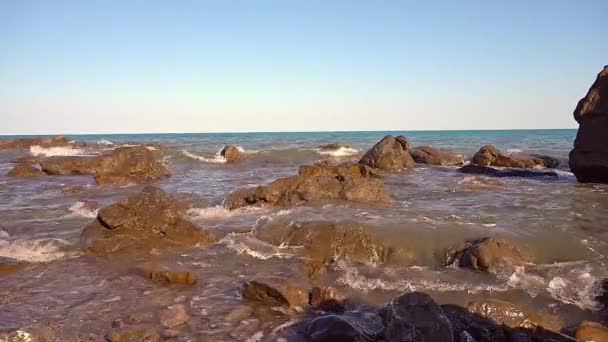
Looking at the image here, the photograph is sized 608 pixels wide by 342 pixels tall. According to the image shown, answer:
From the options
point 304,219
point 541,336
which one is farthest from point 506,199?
point 541,336

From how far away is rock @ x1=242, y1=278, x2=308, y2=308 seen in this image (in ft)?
18.4

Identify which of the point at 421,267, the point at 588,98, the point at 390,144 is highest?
the point at 588,98

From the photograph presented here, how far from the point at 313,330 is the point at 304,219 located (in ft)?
17.0

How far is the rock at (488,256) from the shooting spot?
6.98 m

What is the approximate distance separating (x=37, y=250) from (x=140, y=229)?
1.82 metres

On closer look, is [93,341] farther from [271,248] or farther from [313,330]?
[271,248]

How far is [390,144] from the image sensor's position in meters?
21.8

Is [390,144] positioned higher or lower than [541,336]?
higher

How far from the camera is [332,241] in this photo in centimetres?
833

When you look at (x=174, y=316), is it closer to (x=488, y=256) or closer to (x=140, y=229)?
(x=140, y=229)

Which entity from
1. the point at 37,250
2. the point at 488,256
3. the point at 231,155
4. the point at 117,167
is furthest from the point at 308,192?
the point at 231,155

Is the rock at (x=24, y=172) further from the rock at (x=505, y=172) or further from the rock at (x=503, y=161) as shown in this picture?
the rock at (x=503, y=161)

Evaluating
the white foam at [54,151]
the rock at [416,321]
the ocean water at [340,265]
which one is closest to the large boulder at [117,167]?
the ocean water at [340,265]

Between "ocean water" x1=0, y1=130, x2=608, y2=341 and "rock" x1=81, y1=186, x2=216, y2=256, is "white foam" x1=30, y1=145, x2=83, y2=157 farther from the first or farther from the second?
"rock" x1=81, y1=186, x2=216, y2=256
